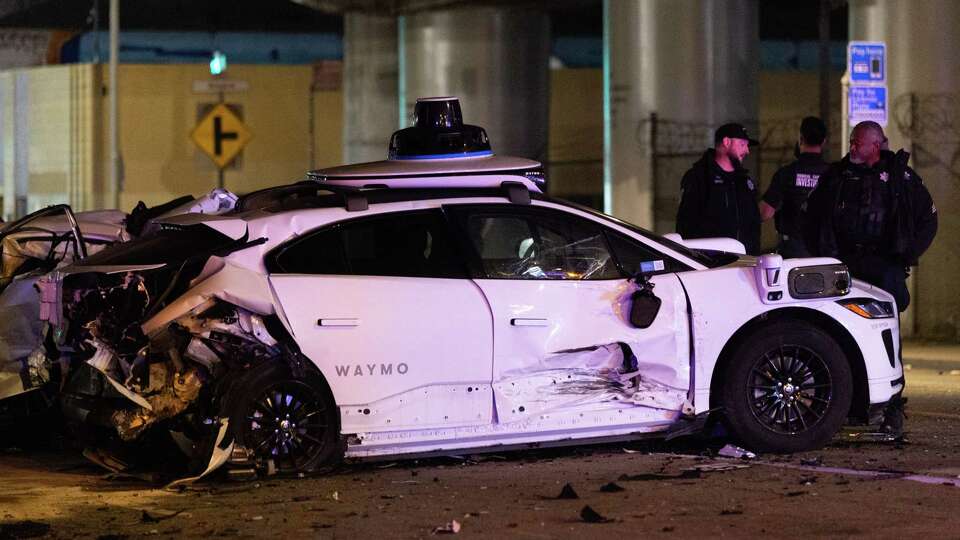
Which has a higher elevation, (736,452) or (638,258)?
(638,258)

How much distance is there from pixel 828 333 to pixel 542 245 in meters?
1.66

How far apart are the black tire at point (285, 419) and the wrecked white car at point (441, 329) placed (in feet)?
0.03

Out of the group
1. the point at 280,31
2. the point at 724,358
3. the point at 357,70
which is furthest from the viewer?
the point at 280,31

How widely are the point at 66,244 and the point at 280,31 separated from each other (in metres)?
32.1

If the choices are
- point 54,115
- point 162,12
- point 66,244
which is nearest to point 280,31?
point 162,12

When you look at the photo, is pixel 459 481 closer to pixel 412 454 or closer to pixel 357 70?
pixel 412 454

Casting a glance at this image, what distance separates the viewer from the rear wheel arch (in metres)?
8.62

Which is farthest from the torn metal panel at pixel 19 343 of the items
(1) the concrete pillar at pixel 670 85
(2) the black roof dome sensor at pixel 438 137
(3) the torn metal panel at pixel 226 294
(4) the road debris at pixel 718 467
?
(1) the concrete pillar at pixel 670 85

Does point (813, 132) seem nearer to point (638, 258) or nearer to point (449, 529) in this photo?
point (638, 258)

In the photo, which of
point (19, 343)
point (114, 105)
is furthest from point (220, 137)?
point (19, 343)

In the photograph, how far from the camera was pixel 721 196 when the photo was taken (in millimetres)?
10859

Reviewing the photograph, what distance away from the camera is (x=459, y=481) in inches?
319

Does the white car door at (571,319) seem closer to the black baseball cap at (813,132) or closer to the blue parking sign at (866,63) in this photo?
the black baseball cap at (813,132)

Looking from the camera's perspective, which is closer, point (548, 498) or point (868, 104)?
point (548, 498)
